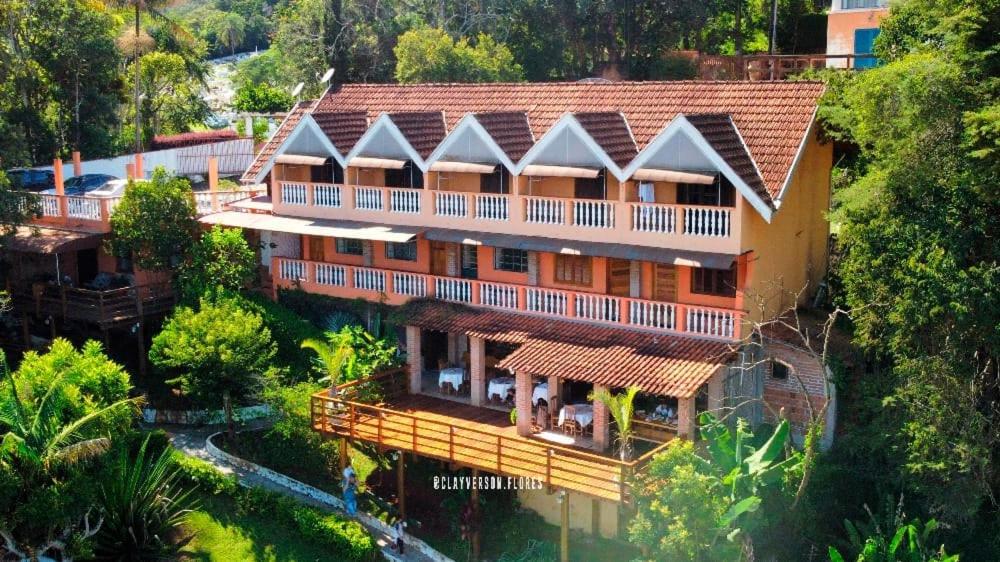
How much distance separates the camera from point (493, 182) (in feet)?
106

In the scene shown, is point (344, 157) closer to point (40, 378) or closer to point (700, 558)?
point (40, 378)

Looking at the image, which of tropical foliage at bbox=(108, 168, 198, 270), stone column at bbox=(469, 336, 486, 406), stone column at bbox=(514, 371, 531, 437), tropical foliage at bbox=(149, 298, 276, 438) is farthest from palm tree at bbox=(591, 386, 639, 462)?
tropical foliage at bbox=(108, 168, 198, 270)

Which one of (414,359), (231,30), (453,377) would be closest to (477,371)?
(453,377)

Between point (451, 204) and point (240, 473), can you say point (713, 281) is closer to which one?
point (451, 204)

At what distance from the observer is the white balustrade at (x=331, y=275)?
33438 mm

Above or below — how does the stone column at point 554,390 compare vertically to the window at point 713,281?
below

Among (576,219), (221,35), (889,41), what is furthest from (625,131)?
(221,35)

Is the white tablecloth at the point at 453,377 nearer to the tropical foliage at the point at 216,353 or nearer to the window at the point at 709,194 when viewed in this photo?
the tropical foliage at the point at 216,353

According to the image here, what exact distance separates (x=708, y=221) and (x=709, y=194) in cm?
148

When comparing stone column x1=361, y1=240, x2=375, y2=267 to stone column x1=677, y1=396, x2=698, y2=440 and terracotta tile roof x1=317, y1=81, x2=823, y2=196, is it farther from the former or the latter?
stone column x1=677, y1=396, x2=698, y2=440

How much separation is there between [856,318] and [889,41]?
26.2 feet

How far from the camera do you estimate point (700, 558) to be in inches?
930

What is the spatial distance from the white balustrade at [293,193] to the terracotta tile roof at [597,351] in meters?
5.91

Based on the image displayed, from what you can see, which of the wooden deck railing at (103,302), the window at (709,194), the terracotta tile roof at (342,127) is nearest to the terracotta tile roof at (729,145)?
the window at (709,194)
